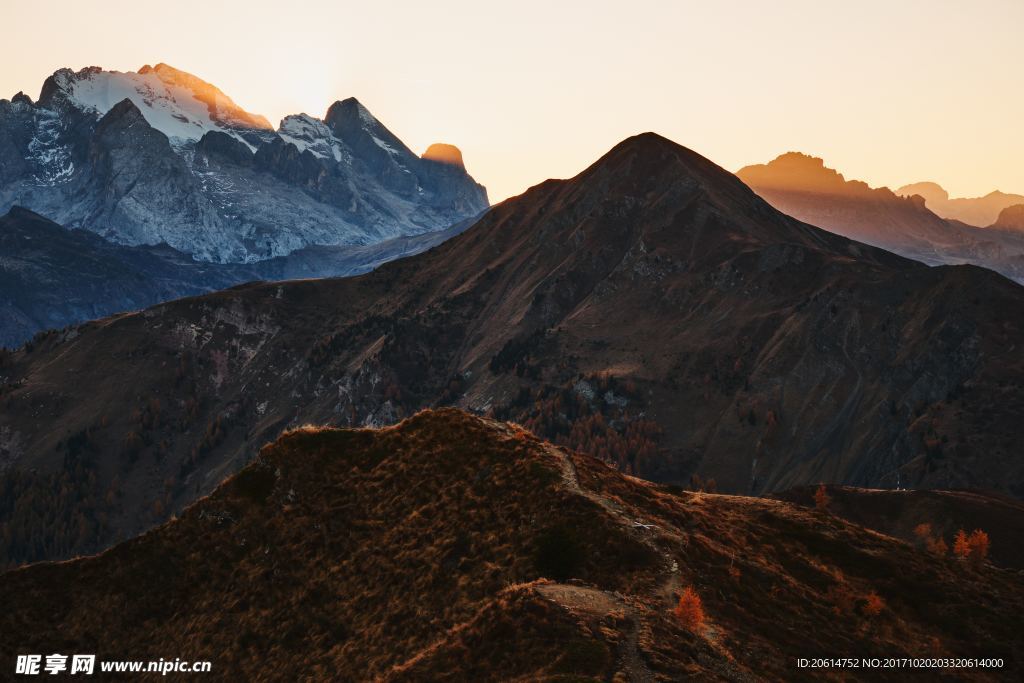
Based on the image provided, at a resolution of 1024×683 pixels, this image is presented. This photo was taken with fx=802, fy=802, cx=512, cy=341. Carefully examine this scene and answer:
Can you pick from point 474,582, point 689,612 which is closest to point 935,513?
point 689,612

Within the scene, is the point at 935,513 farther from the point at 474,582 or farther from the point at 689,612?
the point at 474,582

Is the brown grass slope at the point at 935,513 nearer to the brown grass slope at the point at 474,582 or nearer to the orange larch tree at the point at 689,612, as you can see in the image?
the brown grass slope at the point at 474,582

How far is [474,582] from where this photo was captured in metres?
43.9

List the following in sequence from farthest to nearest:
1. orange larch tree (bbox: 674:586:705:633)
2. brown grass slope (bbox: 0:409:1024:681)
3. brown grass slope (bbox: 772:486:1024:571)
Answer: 1. brown grass slope (bbox: 772:486:1024:571)
2. orange larch tree (bbox: 674:586:705:633)
3. brown grass slope (bbox: 0:409:1024:681)

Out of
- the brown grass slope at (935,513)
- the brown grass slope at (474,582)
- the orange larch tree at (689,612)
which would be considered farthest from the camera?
the brown grass slope at (935,513)

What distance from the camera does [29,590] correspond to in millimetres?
50469

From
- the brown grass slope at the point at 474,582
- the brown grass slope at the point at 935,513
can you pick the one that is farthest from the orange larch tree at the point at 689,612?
the brown grass slope at the point at 935,513

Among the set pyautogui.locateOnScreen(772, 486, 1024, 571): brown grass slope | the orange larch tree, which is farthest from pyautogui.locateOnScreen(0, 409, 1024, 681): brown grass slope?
pyautogui.locateOnScreen(772, 486, 1024, 571): brown grass slope

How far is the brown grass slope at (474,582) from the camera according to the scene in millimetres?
37500

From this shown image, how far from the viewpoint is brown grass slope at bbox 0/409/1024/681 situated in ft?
123

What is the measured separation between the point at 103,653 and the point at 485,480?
24.9 metres

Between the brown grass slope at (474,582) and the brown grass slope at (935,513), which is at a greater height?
the brown grass slope at (474,582)

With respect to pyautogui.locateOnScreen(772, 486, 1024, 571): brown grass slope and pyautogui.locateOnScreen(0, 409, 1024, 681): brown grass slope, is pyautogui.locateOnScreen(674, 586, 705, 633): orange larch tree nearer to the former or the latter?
A: pyautogui.locateOnScreen(0, 409, 1024, 681): brown grass slope

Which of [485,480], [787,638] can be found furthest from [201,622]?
[787,638]
